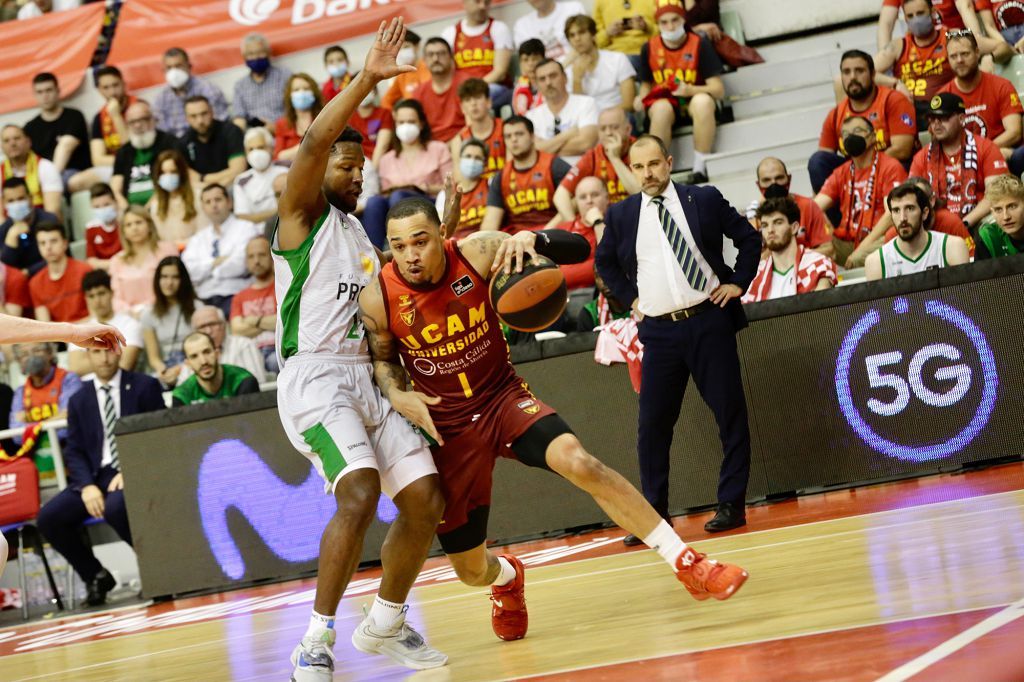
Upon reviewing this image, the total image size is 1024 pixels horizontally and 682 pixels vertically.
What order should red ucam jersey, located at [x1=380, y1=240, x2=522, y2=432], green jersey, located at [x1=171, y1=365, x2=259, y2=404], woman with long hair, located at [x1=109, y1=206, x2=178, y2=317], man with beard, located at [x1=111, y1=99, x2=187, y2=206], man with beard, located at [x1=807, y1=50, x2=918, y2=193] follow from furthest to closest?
man with beard, located at [x1=111, y1=99, x2=187, y2=206]
woman with long hair, located at [x1=109, y1=206, x2=178, y2=317]
man with beard, located at [x1=807, y1=50, x2=918, y2=193]
green jersey, located at [x1=171, y1=365, x2=259, y2=404]
red ucam jersey, located at [x1=380, y1=240, x2=522, y2=432]

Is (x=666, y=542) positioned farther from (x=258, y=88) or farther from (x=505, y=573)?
(x=258, y=88)

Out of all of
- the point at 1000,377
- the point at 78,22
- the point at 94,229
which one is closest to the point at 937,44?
the point at 1000,377

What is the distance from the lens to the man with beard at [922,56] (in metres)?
10.7

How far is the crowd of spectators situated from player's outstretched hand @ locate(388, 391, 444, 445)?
3.76m

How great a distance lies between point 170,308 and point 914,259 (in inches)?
261

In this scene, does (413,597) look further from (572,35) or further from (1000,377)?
(572,35)

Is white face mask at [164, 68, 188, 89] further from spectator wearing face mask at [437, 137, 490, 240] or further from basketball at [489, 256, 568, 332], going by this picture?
basketball at [489, 256, 568, 332]

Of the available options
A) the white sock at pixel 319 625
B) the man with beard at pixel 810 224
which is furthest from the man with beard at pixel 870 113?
the white sock at pixel 319 625

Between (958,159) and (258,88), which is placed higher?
(258,88)

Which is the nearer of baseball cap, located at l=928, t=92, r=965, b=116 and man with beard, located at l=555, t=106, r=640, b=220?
baseball cap, located at l=928, t=92, r=965, b=116

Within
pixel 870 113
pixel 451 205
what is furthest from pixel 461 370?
pixel 870 113

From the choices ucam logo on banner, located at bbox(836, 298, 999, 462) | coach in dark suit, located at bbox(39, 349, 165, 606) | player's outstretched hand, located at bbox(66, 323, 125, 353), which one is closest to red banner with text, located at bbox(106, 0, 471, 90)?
coach in dark suit, located at bbox(39, 349, 165, 606)

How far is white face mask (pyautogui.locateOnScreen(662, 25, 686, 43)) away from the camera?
11406mm

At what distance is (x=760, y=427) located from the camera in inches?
317
